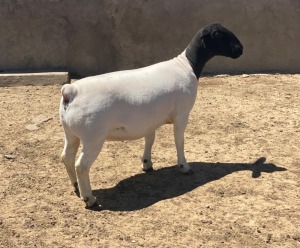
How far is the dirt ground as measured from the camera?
502 cm

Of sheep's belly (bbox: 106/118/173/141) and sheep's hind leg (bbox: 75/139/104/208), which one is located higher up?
sheep's belly (bbox: 106/118/173/141)

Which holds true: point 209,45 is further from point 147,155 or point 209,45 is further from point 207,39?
point 147,155

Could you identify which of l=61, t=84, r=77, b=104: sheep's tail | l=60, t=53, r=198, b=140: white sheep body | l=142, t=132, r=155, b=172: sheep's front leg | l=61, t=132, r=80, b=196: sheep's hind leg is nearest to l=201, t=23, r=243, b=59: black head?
l=60, t=53, r=198, b=140: white sheep body

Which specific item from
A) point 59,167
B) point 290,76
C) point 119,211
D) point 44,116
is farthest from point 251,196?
point 290,76

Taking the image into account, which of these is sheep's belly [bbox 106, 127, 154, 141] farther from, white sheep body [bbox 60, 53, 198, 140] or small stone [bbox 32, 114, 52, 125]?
small stone [bbox 32, 114, 52, 125]

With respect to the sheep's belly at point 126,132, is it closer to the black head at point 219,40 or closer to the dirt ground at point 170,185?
the dirt ground at point 170,185

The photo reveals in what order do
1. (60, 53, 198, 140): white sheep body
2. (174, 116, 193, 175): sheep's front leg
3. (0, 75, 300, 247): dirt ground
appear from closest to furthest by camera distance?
(0, 75, 300, 247): dirt ground
(60, 53, 198, 140): white sheep body
(174, 116, 193, 175): sheep's front leg

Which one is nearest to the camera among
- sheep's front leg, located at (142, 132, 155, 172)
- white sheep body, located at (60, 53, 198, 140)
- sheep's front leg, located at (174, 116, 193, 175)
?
white sheep body, located at (60, 53, 198, 140)

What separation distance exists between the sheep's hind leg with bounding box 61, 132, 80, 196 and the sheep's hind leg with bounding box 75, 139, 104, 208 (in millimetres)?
283

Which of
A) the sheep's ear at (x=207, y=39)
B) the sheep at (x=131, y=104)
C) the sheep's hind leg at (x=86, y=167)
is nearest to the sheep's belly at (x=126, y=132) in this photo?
the sheep at (x=131, y=104)

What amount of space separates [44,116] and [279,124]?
3602mm

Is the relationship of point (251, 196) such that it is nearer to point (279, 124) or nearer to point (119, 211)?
point (119, 211)

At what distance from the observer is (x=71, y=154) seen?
5.74 m

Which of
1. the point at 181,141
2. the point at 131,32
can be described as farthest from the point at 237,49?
the point at 131,32
